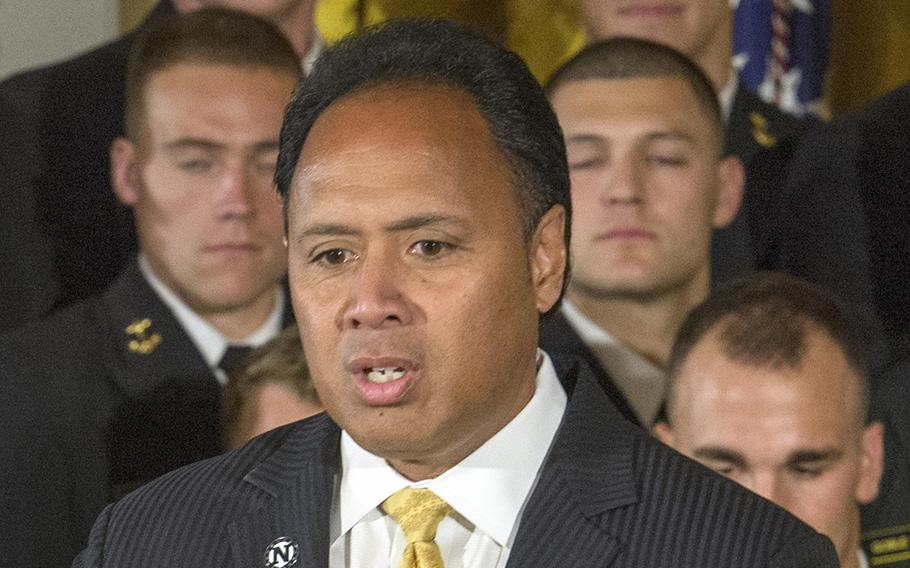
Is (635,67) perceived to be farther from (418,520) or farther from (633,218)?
(418,520)

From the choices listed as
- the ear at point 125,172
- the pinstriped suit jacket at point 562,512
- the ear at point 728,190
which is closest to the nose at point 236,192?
the ear at point 125,172

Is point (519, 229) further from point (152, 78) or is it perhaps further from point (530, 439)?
point (152, 78)

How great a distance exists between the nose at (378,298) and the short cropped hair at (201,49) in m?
1.52

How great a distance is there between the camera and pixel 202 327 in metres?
2.96

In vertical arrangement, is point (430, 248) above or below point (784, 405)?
above

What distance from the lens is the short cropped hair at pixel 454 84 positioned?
160cm

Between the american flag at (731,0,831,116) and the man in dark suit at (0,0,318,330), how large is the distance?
124 cm

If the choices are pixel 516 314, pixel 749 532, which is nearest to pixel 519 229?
pixel 516 314

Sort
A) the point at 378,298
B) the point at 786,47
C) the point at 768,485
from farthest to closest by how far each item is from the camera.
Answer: the point at 786,47
the point at 768,485
the point at 378,298

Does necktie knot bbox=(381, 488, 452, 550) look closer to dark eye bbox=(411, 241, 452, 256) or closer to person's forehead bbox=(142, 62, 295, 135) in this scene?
dark eye bbox=(411, 241, 452, 256)

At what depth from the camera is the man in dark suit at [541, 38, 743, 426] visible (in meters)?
3.01

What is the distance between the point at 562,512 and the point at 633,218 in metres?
1.50

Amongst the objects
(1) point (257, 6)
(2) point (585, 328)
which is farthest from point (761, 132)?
(1) point (257, 6)

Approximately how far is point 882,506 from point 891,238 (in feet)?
1.75
